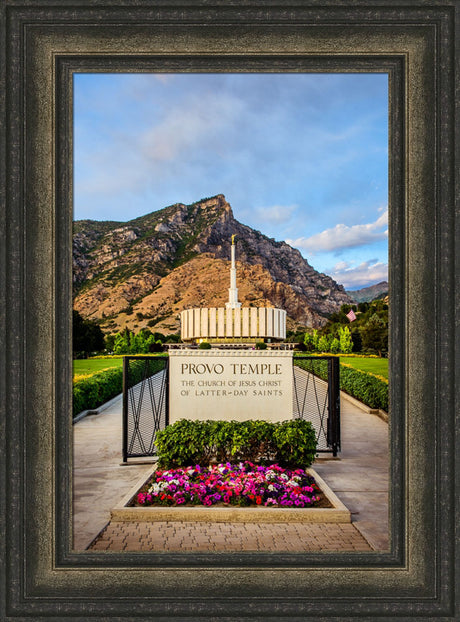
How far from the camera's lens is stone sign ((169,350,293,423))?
6258 mm

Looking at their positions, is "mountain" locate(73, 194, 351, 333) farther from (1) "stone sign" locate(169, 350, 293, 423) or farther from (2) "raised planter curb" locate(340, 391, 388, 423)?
(1) "stone sign" locate(169, 350, 293, 423)

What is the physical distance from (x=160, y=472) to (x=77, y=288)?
58908 mm

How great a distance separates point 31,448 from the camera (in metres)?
2.65

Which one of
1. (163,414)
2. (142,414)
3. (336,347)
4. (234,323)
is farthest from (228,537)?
(336,347)

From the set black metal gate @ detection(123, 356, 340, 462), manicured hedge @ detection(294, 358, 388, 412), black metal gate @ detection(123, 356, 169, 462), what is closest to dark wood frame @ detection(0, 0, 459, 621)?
black metal gate @ detection(123, 356, 340, 462)

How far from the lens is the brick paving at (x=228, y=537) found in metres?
3.88

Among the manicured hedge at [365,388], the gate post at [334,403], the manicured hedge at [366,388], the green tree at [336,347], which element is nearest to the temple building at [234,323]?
the green tree at [336,347]

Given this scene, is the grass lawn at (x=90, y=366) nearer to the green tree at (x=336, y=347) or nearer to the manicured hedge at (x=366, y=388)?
the manicured hedge at (x=366, y=388)

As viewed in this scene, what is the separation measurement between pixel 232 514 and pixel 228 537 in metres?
0.41

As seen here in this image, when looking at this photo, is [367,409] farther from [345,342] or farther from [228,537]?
[345,342]

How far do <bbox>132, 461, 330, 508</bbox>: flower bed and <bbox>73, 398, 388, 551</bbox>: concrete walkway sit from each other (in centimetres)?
32

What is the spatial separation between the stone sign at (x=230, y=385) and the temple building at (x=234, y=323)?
19.0m

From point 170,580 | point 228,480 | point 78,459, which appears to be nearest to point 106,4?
point 170,580

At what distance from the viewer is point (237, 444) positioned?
17.9 feet
